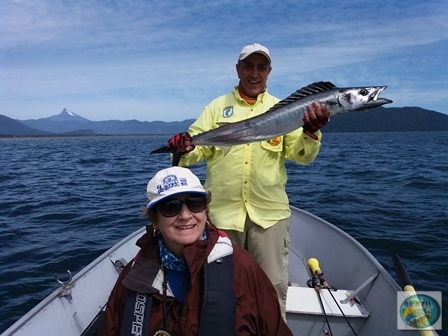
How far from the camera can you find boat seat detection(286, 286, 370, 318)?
5.14 m

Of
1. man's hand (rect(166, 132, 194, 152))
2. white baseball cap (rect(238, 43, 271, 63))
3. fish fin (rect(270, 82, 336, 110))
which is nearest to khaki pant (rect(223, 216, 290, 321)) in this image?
man's hand (rect(166, 132, 194, 152))

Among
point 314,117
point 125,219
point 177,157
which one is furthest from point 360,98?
point 125,219

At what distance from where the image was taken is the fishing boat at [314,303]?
14.9ft

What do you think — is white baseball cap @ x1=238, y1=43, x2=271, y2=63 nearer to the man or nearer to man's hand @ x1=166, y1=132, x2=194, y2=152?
the man

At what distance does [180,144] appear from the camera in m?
4.31

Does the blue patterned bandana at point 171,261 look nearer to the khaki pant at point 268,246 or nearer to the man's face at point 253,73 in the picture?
the khaki pant at point 268,246

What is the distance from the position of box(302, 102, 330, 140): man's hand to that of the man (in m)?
0.24

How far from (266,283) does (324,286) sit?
3.26m

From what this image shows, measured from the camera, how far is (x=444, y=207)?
561 inches

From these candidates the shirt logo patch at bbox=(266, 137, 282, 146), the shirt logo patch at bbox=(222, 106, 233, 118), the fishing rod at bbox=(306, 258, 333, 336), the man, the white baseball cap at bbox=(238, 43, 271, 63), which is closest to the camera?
the white baseball cap at bbox=(238, 43, 271, 63)

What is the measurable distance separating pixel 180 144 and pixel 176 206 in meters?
1.50

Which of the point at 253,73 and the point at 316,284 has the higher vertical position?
the point at 253,73

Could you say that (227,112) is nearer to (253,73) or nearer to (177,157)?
(253,73)

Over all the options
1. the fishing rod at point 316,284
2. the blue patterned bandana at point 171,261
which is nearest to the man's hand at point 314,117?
the blue patterned bandana at point 171,261
